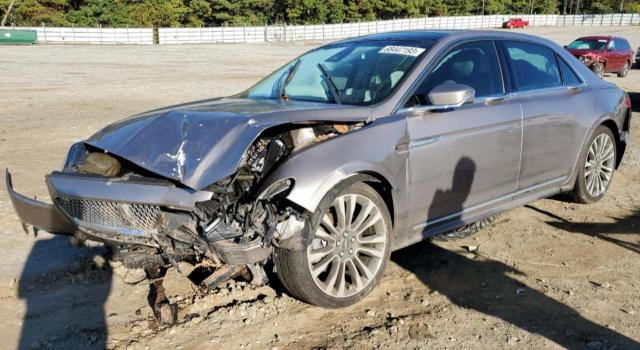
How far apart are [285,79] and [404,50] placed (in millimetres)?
1024

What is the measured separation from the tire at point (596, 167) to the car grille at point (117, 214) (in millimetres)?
4014

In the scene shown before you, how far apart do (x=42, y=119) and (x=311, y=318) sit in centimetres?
963

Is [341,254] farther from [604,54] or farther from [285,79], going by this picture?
[604,54]

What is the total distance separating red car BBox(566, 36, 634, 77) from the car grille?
20935mm

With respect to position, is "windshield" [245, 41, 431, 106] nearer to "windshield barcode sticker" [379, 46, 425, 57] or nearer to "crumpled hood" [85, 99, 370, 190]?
"windshield barcode sticker" [379, 46, 425, 57]

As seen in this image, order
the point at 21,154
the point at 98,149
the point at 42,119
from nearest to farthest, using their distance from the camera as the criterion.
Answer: the point at 98,149 < the point at 21,154 < the point at 42,119

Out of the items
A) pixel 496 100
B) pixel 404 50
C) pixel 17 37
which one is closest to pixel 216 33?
pixel 17 37

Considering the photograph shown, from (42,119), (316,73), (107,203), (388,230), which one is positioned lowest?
(42,119)

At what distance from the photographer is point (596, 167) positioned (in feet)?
19.0

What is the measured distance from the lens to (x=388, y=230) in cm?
383

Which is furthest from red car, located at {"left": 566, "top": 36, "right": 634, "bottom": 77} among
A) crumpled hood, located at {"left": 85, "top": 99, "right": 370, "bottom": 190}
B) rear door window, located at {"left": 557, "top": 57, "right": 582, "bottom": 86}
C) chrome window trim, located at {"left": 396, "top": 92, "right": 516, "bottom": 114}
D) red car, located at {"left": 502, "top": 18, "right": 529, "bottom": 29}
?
red car, located at {"left": 502, "top": 18, "right": 529, "bottom": 29}

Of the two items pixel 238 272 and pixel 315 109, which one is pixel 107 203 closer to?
pixel 238 272

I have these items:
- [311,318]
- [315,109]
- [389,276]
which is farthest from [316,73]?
[311,318]

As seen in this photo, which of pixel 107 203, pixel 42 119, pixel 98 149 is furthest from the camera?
pixel 42 119
